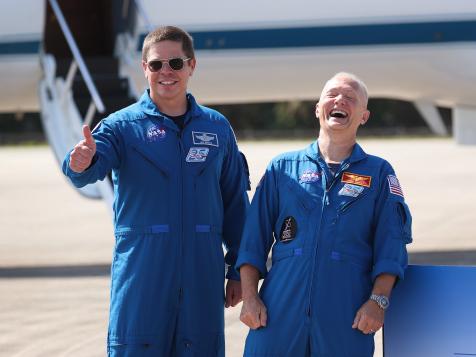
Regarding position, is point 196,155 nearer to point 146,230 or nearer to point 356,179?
point 146,230

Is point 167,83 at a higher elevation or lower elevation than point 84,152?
higher

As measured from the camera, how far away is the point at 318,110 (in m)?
4.12

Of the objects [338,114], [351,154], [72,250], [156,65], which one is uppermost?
[156,65]

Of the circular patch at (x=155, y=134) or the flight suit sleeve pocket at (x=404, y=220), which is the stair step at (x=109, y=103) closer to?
the circular patch at (x=155, y=134)

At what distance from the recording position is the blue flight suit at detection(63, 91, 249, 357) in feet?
13.5

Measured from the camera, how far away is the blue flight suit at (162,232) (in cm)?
411

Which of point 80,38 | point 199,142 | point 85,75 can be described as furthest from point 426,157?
point 199,142

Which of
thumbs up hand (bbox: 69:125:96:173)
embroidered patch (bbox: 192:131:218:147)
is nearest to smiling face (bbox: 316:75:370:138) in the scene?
embroidered patch (bbox: 192:131:218:147)

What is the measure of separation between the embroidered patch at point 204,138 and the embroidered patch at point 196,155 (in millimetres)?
31

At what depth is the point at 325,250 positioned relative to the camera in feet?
12.8

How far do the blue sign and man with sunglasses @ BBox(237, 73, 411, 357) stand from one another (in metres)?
0.22

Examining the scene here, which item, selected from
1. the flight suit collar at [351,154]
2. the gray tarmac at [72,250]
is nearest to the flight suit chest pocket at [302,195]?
the flight suit collar at [351,154]

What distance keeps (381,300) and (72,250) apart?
8.79 m

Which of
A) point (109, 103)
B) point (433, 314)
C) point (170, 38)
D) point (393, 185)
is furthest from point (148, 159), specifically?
point (109, 103)
